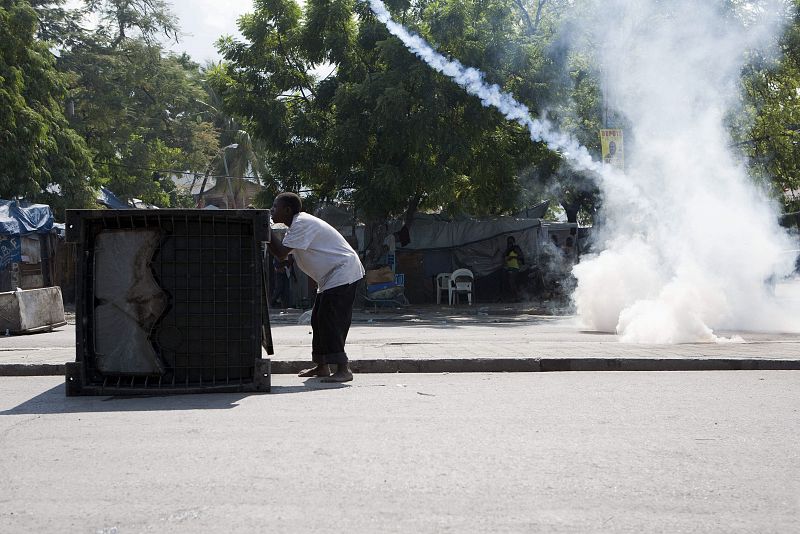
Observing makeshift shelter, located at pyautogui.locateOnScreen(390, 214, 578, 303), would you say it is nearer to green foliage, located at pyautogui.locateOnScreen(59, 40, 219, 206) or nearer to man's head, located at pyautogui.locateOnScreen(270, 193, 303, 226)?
green foliage, located at pyautogui.locateOnScreen(59, 40, 219, 206)

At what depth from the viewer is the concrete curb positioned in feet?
27.4

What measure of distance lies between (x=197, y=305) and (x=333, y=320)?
1.19 meters

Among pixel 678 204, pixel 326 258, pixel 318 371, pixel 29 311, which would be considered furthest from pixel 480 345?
pixel 29 311

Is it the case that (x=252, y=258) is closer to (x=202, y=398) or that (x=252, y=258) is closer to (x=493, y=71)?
(x=202, y=398)

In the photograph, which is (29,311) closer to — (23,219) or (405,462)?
(23,219)

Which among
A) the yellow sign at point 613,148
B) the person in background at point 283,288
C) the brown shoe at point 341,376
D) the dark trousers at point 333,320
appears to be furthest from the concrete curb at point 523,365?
the person in background at point 283,288

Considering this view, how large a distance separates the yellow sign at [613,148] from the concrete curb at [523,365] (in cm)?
947

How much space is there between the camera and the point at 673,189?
53.0ft

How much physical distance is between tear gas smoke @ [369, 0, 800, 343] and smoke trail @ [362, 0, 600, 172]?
0.03m

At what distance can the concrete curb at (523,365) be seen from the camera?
835 centimetres

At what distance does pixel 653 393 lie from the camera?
265 inches

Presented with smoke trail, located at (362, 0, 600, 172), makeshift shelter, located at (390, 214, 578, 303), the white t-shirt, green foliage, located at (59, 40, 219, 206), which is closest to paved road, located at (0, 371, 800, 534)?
the white t-shirt

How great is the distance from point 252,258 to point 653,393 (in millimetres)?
3250

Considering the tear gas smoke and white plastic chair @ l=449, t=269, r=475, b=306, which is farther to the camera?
white plastic chair @ l=449, t=269, r=475, b=306
